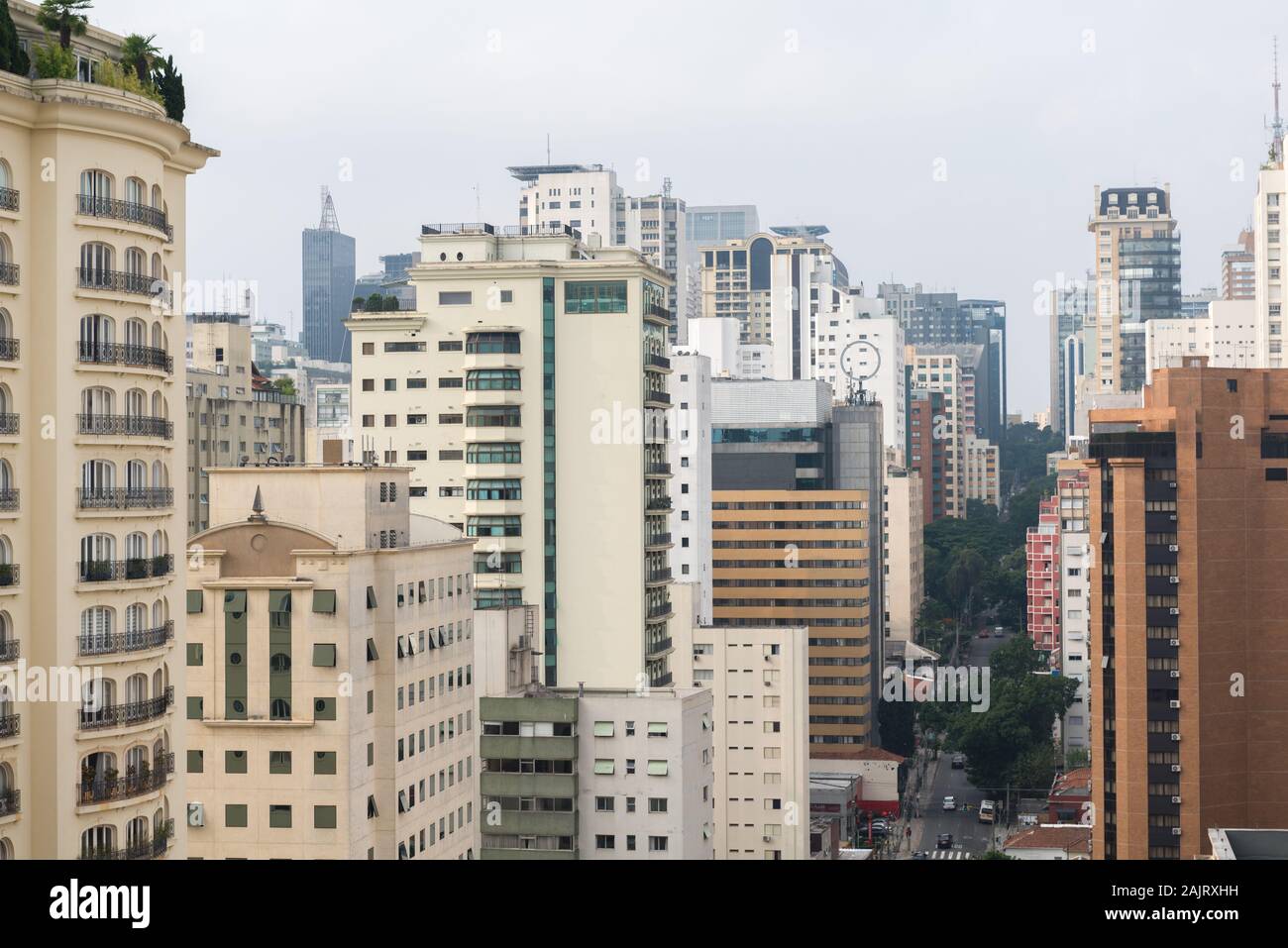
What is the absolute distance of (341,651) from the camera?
26.4 meters

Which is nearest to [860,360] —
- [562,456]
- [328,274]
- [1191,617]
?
[328,274]

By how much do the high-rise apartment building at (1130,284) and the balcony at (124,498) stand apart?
428 feet

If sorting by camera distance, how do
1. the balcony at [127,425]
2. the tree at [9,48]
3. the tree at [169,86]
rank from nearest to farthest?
the tree at [9,48]
the balcony at [127,425]
the tree at [169,86]

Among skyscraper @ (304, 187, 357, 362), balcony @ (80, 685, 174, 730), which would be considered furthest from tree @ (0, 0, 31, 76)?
skyscraper @ (304, 187, 357, 362)

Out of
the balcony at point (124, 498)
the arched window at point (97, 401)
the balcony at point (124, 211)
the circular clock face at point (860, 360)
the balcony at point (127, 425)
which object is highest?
the circular clock face at point (860, 360)

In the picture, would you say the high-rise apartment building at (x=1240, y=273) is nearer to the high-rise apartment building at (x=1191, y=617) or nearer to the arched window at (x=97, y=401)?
the high-rise apartment building at (x=1191, y=617)

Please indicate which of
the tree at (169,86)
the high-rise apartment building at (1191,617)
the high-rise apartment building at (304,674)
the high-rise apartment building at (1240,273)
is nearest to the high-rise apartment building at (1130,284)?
the high-rise apartment building at (1240,273)

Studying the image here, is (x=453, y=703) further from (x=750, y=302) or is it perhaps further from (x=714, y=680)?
(x=750, y=302)

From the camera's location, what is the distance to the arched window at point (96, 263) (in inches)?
680

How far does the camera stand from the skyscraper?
344ft

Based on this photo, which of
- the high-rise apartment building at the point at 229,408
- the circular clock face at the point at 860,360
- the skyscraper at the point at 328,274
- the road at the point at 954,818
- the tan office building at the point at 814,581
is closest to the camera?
the road at the point at 954,818

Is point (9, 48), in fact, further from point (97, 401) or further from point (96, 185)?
point (97, 401)

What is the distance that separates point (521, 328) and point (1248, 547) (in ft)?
67.3
